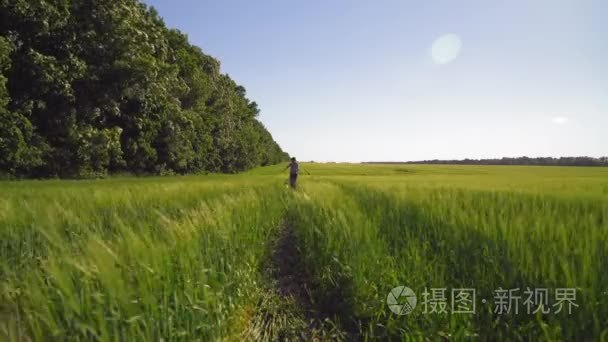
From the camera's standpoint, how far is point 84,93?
21.6 m

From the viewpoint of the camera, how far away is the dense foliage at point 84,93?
17.1 m

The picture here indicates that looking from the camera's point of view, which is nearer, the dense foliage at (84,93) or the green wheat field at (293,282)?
the green wheat field at (293,282)

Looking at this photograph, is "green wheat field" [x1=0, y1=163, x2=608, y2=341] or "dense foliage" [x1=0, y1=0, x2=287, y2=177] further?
"dense foliage" [x1=0, y1=0, x2=287, y2=177]

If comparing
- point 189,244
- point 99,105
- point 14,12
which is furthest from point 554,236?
point 99,105

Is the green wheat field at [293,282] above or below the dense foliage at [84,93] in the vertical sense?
below

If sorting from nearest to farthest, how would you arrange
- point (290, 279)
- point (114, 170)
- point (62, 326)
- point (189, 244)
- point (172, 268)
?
point (62, 326) → point (172, 268) → point (189, 244) → point (290, 279) → point (114, 170)

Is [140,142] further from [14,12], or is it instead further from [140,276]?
[140,276]

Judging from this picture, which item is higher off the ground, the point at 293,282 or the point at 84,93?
the point at 84,93

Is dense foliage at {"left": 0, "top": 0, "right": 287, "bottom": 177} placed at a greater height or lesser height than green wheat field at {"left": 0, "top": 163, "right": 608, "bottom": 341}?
greater

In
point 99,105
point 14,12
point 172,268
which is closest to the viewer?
point 172,268

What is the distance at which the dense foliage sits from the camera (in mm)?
17141

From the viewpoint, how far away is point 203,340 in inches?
82.1

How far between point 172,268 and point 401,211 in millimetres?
4042

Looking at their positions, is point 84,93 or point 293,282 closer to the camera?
point 293,282
